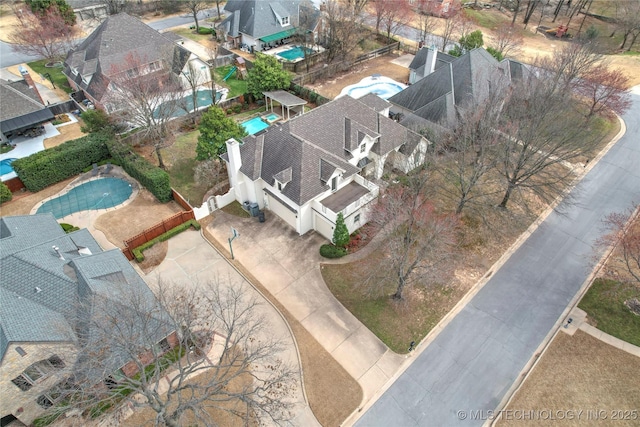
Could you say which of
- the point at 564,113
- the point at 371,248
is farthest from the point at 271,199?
the point at 564,113

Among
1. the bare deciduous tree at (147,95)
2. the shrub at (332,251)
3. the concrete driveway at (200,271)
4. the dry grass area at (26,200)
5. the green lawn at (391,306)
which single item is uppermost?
the bare deciduous tree at (147,95)

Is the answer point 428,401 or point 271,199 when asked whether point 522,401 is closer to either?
point 428,401

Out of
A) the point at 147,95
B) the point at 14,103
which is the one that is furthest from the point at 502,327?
the point at 14,103

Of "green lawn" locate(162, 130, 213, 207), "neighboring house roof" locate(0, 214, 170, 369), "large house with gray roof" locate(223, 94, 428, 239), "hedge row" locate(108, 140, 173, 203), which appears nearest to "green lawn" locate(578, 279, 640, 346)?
"large house with gray roof" locate(223, 94, 428, 239)

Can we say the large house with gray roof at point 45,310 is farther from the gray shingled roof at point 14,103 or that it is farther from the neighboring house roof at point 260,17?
the neighboring house roof at point 260,17

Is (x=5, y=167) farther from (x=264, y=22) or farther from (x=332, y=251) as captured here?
(x=264, y=22)

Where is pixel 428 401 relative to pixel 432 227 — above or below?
below

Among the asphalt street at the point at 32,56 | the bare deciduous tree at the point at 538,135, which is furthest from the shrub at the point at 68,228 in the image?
the asphalt street at the point at 32,56
